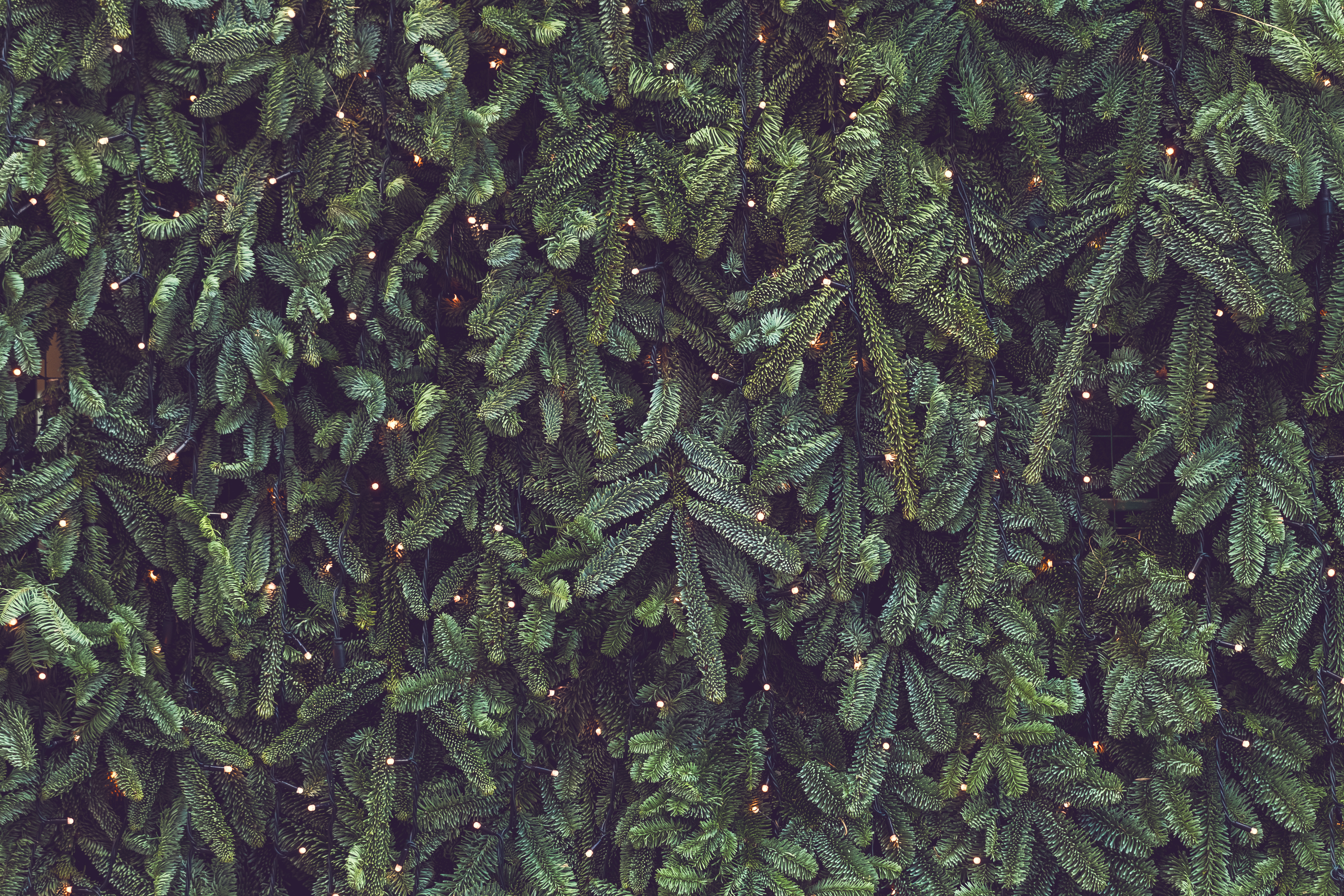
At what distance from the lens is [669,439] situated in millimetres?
1496

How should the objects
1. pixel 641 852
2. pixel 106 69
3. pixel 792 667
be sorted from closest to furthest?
pixel 106 69, pixel 641 852, pixel 792 667

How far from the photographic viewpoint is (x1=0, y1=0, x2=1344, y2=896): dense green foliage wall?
4.70 feet

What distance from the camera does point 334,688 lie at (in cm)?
153

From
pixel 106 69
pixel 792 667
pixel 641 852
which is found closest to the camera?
pixel 106 69

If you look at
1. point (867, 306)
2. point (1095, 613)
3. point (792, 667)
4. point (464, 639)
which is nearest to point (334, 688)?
point (464, 639)

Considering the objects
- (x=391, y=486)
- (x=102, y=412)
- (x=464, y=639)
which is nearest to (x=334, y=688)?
(x=464, y=639)

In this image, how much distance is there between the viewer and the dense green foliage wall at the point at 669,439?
143 centimetres

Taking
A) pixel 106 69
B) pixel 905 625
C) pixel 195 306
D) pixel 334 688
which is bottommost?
pixel 334 688

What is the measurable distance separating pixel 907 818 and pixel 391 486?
3.21 feet

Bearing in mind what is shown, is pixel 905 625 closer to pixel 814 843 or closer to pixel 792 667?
pixel 792 667

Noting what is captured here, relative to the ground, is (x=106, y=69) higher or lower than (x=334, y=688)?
higher

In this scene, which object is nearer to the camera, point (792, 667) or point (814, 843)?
point (814, 843)

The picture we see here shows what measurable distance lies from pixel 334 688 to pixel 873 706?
0.84m

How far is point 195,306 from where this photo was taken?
1451 mm
